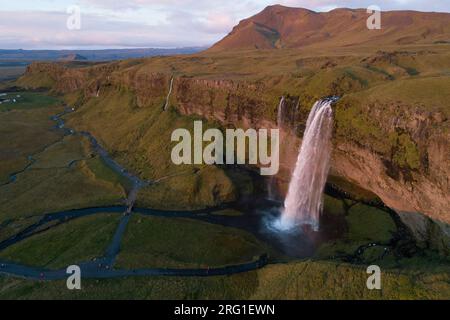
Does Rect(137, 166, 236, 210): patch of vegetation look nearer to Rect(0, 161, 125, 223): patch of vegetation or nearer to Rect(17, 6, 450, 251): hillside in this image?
Rect(17, 6, 450, 251): hillside

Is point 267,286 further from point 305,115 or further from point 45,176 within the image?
point 45,176

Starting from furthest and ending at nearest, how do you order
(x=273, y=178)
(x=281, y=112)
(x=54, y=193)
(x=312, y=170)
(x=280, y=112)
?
(x=273, y=178) → (x=280, y=112) → (x=281, y=112) → (x=54, y=193) → (x=312, y=170)

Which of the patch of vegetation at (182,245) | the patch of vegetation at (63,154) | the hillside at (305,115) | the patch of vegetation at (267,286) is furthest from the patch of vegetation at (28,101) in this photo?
the patch of vegetation at (267,286)

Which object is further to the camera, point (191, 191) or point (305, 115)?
point (191, 191)

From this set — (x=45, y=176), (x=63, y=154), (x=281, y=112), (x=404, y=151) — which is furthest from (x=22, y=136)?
(x=404, y=151)

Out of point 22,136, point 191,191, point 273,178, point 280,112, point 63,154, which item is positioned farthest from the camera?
point 22,136

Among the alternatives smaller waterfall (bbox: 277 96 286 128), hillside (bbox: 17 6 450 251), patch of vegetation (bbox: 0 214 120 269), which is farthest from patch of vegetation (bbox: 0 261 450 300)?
smaller waterfall (bbox: 277 96 286 128)
